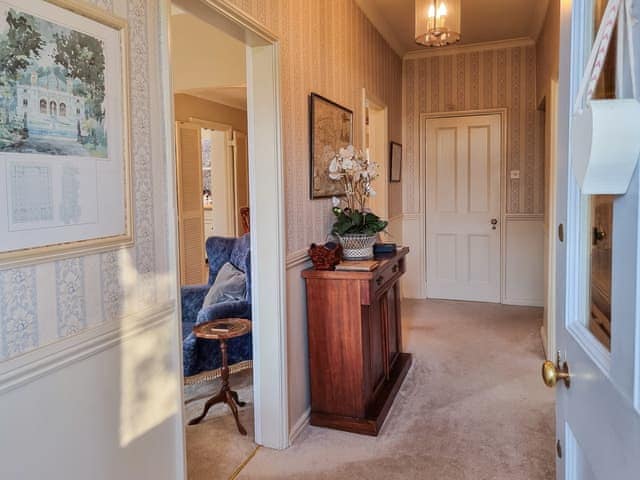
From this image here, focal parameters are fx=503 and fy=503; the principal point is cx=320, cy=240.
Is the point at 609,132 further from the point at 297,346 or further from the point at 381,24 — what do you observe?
the point at 381,24

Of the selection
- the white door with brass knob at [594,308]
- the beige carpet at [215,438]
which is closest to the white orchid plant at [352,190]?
the beige carpet at [215,438]

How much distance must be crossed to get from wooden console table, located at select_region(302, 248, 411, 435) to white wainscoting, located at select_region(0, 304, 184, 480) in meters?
1.14

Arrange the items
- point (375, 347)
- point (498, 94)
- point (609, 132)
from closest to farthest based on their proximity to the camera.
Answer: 1. point (609, 132)
2. point (375, 347)
3. point (498, 94)

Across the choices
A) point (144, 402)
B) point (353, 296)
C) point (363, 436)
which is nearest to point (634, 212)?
point (144, 402)

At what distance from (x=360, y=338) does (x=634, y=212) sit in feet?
6.93

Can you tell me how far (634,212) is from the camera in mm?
650

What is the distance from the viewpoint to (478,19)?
4.63m

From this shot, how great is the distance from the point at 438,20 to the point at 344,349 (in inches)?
82.9

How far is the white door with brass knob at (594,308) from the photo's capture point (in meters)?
0.67

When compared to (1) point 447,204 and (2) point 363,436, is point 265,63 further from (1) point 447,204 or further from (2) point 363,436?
(1) point 447,204

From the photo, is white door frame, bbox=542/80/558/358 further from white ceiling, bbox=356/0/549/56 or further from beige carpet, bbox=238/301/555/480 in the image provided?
white ceiling, bbox=356/0/549/56

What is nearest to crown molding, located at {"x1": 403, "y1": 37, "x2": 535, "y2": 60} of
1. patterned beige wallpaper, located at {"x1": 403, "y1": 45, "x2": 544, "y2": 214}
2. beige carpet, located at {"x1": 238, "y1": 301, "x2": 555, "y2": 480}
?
patterned beige wallpaper, located at {"x1": 403, "y1": 45, "x2": 544, "y2": 214}

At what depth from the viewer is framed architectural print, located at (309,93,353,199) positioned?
9.57 ft

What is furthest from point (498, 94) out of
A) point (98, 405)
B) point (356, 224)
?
point (98, 405)
